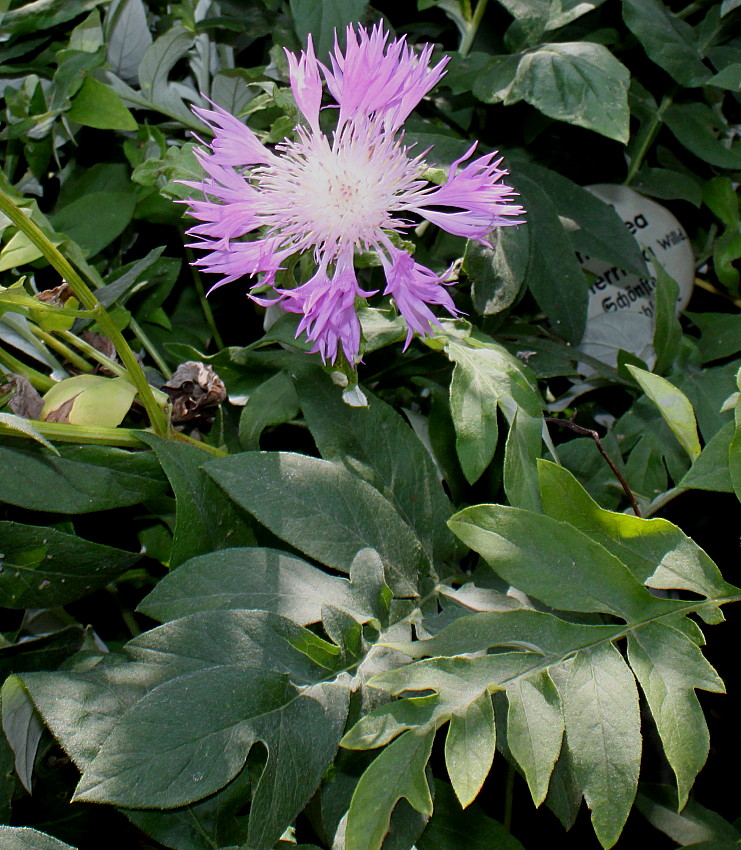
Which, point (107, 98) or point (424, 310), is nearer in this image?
point (424, 310)

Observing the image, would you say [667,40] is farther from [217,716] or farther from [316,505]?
[217,716]

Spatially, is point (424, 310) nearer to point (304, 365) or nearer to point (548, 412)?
point (304, 365)

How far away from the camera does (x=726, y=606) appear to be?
552 millimetres

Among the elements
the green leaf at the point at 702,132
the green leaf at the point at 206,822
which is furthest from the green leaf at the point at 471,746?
the green leaf at the point at 702,132

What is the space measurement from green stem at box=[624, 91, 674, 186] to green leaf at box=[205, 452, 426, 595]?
1.12 feet

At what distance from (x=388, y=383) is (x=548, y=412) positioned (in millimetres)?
117

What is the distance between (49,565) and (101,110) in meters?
0.29

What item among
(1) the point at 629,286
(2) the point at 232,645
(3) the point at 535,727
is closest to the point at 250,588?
(2) the point at 232,645

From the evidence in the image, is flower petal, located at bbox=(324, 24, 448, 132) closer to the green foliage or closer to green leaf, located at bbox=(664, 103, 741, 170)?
the green foliage

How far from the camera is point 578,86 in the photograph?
0.45 meters

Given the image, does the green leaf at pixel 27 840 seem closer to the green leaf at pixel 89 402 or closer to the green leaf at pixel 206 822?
the green leaf at pixel 206 822

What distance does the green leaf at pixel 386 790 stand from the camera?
0.94 feet

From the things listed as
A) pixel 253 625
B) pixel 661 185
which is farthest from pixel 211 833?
pixel 661 185

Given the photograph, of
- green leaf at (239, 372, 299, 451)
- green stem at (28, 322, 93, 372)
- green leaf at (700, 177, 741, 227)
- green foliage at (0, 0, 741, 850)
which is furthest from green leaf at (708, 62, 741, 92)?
green stem at (28, 322, 93, 372)
